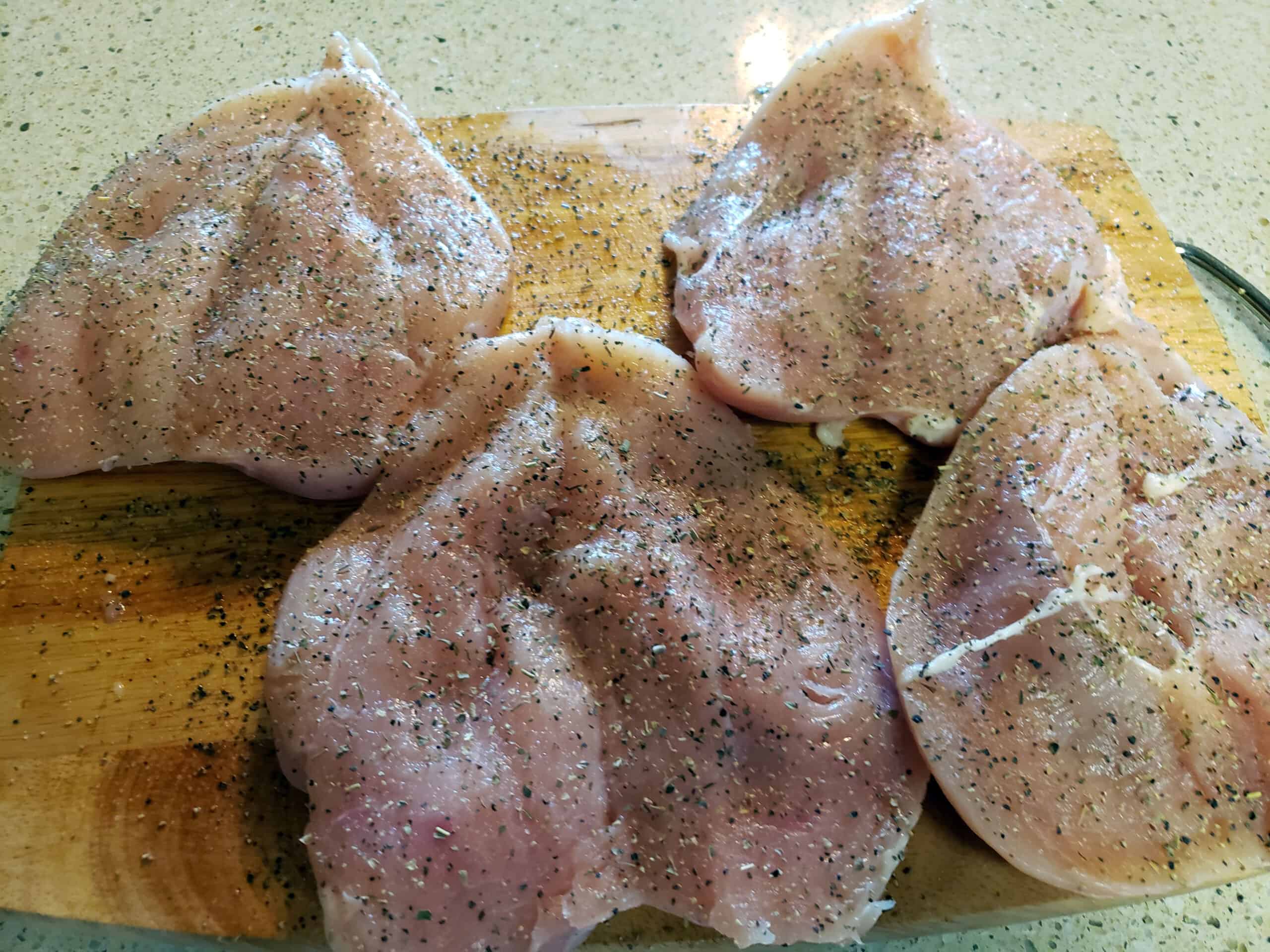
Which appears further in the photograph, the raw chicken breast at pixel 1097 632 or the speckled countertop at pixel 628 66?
the speckled countertop at pixel 628 66

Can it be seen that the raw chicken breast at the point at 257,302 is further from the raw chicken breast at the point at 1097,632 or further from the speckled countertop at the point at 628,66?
the raw chicken breast at the point at 1097,632

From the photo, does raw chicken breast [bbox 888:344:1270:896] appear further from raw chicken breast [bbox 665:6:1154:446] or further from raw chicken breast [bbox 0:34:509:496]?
raw chicken breast [bbox 0:34:509:496]

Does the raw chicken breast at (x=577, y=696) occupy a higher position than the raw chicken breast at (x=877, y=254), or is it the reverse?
the raw chicken breast at (x=877, y=254)

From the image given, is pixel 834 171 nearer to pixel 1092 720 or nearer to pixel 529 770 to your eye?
pixel 1092 720

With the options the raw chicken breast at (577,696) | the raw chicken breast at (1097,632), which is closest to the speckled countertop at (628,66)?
the raw chicken breast at (1097,632)

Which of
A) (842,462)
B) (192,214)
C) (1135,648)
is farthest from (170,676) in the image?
(1135,648)

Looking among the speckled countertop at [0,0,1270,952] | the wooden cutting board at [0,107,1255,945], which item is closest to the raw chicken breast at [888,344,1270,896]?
the wooden cutting board at [0,107,1255,945]
